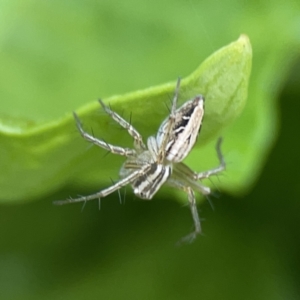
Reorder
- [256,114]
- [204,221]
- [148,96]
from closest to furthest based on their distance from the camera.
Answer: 1. [148,96]
2. [256,114]
3. [204,221]

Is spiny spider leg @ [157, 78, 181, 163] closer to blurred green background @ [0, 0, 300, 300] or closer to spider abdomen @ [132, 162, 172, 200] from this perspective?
spider abdomen @ [132, 162, 172, 200]

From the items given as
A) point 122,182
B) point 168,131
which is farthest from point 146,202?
point 168,131

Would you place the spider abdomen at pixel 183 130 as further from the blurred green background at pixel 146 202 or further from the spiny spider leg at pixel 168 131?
the blurred green background at pixel 146 202

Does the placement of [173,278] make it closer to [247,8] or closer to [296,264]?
[296,264]

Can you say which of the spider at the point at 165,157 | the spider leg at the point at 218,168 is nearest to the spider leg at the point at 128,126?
the spider at the point at 165,157

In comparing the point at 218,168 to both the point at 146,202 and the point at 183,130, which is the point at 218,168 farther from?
the point at 146,202

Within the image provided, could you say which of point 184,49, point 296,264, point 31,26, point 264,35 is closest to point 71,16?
point 31,26
